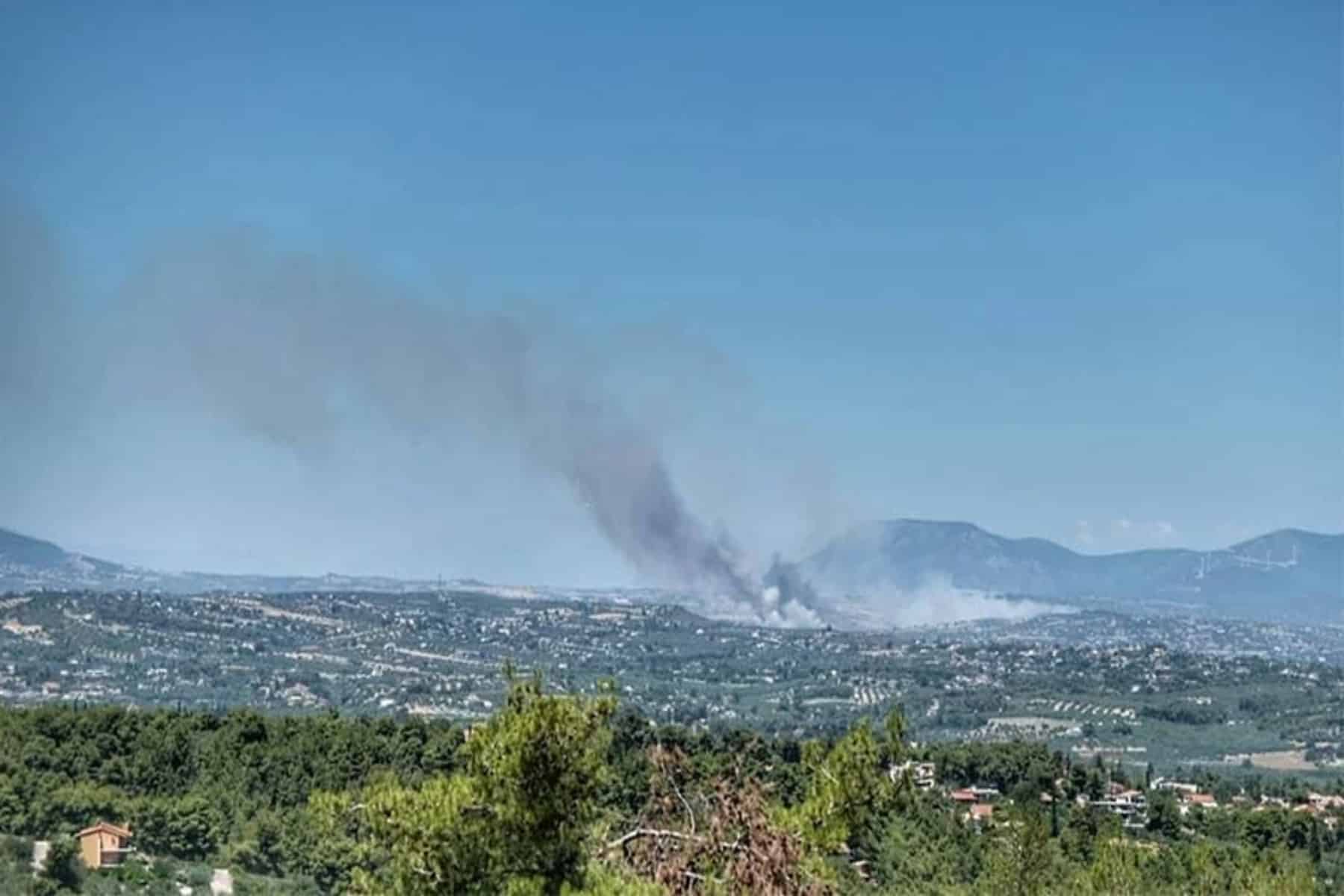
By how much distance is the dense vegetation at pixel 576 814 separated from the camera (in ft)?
19.1

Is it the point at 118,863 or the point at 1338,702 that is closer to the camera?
the point at 118,863

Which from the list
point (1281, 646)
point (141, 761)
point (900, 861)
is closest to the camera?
point (900, 861)

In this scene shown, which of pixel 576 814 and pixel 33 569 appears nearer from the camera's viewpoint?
pixel 576 814

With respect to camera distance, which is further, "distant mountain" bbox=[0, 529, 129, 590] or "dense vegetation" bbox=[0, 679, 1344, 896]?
"distant mountain" bbox=[0, 529, 129, 590]

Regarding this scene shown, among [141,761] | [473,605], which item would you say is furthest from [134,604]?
[141,761]

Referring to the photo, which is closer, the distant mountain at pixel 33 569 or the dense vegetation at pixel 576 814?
the dense vegetation at pixel 576 814

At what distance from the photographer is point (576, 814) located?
19.2 ft

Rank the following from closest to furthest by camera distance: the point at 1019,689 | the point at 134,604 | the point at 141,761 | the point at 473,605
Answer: the point at 141,761, the point at 1019,689, the point at 134,604, the point at 473,605

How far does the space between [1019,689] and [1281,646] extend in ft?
223

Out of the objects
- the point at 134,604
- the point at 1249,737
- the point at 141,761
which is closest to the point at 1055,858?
the point at 141,761

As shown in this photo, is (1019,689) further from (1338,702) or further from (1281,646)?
(1281,646)

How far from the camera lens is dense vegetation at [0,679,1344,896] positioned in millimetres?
5824

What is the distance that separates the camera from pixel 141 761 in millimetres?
23359

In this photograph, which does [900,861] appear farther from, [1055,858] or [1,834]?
[1,834]
